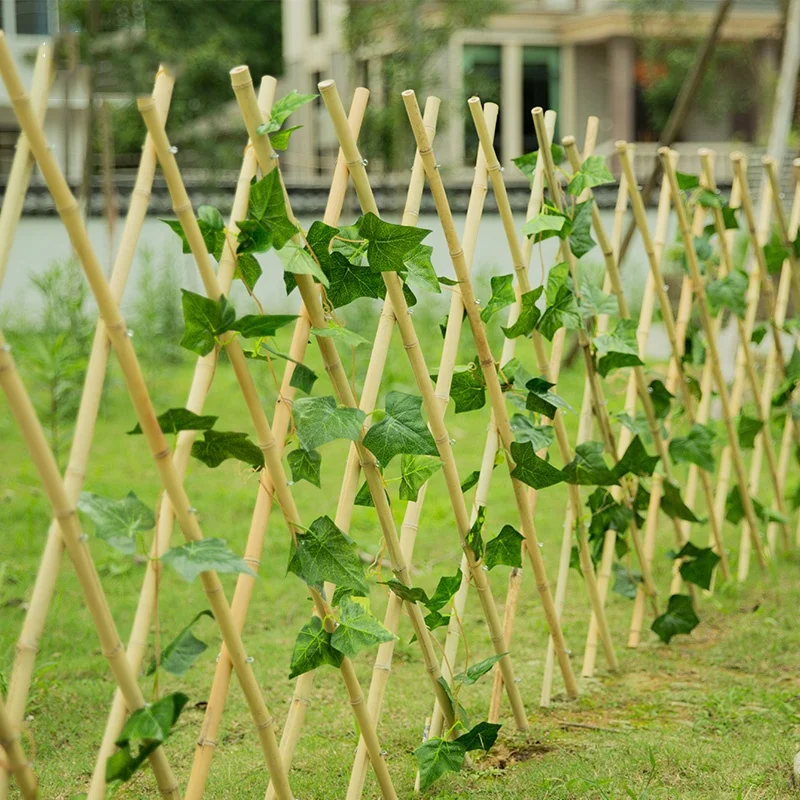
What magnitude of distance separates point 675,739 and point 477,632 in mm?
768

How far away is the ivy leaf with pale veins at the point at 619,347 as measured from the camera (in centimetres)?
223

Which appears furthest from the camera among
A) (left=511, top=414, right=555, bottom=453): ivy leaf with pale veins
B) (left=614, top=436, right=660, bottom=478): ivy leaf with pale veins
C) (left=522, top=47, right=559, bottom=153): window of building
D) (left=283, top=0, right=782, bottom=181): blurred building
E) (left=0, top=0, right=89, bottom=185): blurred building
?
(left=522, top=47, right=559, bottom=153): window of building

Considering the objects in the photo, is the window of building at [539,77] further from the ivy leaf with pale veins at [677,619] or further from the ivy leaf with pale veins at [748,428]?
the ivy leaf with pale veins at [677,619]

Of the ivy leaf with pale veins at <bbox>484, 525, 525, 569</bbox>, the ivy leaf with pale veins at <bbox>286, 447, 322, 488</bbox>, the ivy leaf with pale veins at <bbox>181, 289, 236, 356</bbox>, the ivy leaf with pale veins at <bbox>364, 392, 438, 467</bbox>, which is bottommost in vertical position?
the ivy leaf with pale veins at <bbox>484, 525, 525, 569</bbox>

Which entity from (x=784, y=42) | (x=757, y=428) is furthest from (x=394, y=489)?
(x=784, y=42)

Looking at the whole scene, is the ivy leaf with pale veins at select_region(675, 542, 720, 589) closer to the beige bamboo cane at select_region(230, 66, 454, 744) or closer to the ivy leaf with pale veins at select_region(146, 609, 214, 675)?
the beige bamboo cane at select_region(230, 66, 454, 744)

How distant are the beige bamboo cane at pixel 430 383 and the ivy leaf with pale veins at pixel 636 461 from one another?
422 mm

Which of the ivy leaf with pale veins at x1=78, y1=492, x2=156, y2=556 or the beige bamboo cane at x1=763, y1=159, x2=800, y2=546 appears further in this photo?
the beige bamboo cane at x1=763, y1=159, x2=800, y2=546

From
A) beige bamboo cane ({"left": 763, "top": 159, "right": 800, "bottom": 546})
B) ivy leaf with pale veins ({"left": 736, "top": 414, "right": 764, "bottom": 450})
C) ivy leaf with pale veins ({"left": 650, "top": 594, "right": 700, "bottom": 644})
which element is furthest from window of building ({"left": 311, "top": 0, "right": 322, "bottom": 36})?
ivy leaf with pale veins ({"left": 650, "top": 594, "right": 700, "bottom": 644})

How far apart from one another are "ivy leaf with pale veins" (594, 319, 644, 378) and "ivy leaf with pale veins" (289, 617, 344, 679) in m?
0.96

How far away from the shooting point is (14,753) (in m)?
1.30

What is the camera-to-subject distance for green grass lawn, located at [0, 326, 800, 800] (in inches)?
73.7

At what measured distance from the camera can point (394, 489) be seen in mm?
3479

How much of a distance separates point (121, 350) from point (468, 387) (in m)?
0.82
